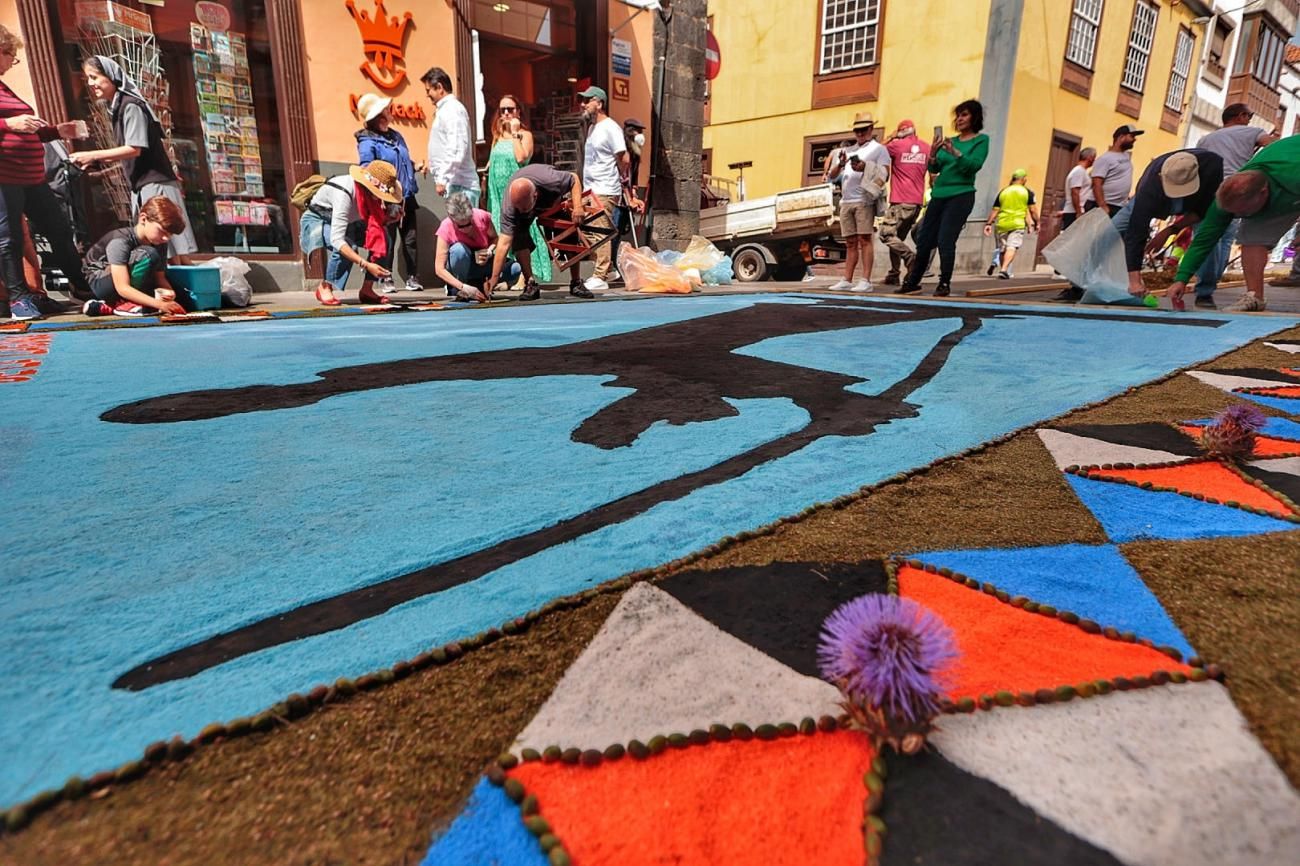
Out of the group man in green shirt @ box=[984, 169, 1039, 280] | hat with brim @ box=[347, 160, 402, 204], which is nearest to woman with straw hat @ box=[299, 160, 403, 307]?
hat with brim @ box=[347, 160, 402, 204]

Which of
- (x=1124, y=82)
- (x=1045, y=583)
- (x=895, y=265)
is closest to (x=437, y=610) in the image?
(x=1045, y=583)

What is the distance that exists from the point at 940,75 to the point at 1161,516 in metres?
14.4

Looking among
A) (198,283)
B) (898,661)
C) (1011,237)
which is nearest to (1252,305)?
(898,661)

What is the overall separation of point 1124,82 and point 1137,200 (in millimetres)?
14979

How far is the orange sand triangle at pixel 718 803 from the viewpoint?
646 mm

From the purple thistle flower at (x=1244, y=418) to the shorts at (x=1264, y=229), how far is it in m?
4.42

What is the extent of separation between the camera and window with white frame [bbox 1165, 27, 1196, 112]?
1791 cm

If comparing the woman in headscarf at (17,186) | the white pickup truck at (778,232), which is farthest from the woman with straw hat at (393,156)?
the white pickup truck at (778,232)

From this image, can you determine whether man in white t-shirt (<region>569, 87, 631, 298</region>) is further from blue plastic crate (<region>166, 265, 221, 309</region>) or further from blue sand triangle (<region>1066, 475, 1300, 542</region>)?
blue sand triangle (<region>1066, 475, 1300, 542</region>)

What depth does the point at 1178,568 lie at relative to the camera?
1.13 meters

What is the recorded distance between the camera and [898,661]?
29.0 inches

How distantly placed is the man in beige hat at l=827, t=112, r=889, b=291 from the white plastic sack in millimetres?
1840

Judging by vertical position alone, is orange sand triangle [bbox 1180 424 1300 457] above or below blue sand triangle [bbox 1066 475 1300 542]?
above

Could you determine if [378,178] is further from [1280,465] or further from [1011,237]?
[1011,237]
